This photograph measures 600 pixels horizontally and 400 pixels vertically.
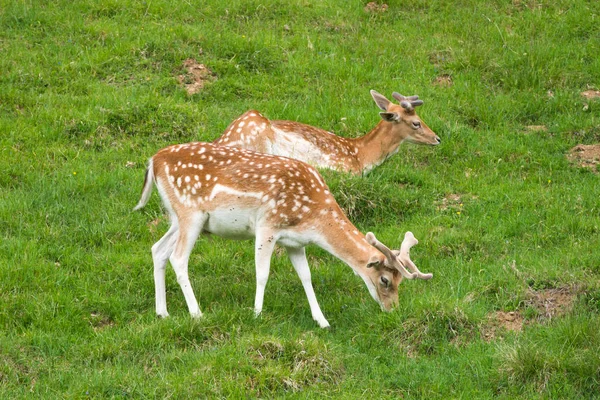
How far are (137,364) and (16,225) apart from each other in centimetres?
296

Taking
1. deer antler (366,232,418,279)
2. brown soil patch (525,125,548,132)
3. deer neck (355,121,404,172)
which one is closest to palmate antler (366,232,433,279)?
deer antler (366,232,418,279)

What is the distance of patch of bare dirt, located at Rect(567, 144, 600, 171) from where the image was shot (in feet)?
39.3

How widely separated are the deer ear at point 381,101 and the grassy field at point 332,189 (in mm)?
484

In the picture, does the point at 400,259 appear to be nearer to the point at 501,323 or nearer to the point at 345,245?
the point at 345,245

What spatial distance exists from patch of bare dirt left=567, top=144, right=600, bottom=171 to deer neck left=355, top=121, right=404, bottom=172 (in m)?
1.95

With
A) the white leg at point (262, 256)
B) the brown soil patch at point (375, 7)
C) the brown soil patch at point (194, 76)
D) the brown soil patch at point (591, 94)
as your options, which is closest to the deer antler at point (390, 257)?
the white leg at point (262, 256)

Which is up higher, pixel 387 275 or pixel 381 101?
pixel 387 275

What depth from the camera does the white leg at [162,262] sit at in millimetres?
9055

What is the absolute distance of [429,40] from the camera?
14695 mm

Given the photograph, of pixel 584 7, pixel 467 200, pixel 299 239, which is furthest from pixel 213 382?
pixel 584 7

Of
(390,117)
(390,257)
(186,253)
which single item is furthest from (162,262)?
(390,117)

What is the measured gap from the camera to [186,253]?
29.6 feet

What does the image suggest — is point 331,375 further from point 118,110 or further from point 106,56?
point 106,56

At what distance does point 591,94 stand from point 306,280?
605cm
